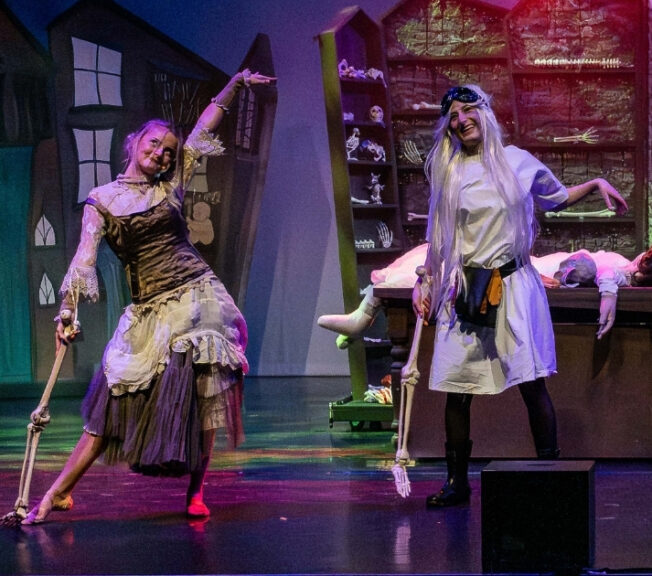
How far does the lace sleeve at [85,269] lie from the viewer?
12.5 ft

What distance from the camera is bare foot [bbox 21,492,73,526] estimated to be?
3.79m

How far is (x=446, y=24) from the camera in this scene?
7363 millimetres

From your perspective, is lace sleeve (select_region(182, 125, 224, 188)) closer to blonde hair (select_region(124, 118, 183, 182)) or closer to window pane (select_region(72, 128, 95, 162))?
blonde hair (select_region(124, 118, 183, 182))

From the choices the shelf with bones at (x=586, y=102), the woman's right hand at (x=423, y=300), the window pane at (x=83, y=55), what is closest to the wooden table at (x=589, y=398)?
the woman's right hand at (x=423, y=300)

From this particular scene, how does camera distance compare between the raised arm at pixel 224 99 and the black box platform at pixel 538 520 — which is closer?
the black box platform at pixel 538 520

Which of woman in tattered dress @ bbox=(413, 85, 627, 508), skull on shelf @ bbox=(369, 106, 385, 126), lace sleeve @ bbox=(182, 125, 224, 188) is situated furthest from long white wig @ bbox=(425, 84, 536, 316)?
skull on shelf @ bbox=(369, 106, 385, 126)

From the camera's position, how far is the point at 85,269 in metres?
3.82

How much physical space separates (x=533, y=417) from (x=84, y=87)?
5525 mm

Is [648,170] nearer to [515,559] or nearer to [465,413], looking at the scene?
[465,413]

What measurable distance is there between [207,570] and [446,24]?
16.4 ft

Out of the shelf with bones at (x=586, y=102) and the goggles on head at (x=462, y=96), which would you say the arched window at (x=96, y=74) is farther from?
the goggles on head at (x=462, y=96)

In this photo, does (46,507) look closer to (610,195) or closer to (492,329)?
(492,329)

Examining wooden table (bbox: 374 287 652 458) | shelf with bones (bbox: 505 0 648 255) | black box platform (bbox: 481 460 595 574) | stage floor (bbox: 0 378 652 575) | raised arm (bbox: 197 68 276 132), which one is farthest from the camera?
shelf with bones (bbox: 505 0 648 255)

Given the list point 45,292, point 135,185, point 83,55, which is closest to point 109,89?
point 83,55
